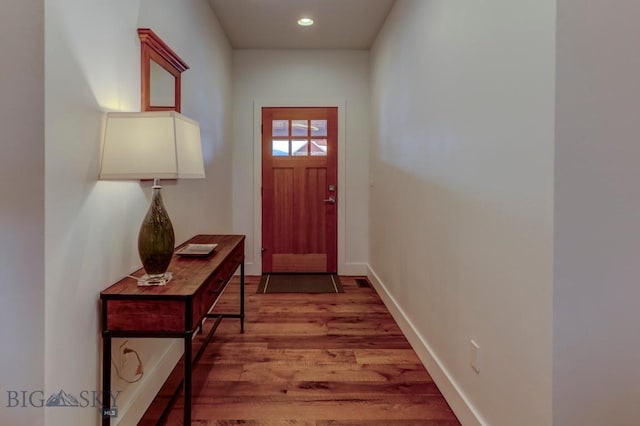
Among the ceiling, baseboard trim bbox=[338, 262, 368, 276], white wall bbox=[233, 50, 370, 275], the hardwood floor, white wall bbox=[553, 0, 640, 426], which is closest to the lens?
white wall bbox=[553, 0, 640, 426]

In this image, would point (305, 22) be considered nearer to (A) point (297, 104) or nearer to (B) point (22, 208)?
(A) point (297, 104)

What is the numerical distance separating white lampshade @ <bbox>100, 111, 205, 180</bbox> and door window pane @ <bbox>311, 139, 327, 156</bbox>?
9.91ft

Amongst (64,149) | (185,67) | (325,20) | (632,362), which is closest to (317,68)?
(325,20)

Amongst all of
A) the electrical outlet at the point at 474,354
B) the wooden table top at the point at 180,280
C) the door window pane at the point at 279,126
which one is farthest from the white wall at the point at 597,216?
the door window pane at the point at 279,126

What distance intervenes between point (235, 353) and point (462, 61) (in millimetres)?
2213

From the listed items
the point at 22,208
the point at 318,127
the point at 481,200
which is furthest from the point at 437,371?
the point at 318,127

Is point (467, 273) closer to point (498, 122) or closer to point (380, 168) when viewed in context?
point (498, 122)

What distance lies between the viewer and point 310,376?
2246mm

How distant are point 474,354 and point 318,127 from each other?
331cm

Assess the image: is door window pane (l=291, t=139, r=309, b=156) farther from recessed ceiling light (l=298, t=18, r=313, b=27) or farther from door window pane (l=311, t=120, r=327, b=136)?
recessed ceiling light (l=298, t=18, r=313, b=27)

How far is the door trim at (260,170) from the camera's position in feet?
14.5

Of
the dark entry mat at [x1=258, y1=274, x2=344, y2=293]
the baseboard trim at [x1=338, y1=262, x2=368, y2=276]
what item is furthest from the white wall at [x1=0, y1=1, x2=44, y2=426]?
the baseboard trim at [x1=338, y1=262, x2=368, y2=276]

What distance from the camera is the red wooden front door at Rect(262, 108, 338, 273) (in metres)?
4.46

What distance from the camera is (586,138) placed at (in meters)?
1.13
